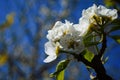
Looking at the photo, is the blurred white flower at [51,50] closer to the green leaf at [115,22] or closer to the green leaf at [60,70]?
the green leaf at [60,70]

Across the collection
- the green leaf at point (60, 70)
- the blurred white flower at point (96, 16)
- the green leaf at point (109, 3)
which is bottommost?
the green leaf at point (60, 70)

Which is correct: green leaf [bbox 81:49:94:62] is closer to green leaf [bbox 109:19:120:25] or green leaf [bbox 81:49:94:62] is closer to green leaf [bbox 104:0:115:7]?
green leaf [bbox 109:19:120:25]

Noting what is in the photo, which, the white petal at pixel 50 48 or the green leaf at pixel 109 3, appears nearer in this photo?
the white petal at pixel 50 48

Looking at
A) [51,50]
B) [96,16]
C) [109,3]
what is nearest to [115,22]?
[96,16]

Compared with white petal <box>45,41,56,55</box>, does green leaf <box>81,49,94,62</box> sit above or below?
below

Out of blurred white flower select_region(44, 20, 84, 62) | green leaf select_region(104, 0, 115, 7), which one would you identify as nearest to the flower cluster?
blurred white flower select_region(44, 20, 84, 62)

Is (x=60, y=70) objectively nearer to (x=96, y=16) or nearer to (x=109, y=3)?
(x=96, y=16)

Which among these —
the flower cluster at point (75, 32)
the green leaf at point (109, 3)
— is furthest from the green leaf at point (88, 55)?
the green leaf at point (109, 3)

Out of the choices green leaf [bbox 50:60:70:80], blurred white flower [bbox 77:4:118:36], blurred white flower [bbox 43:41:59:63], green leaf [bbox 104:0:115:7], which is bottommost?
green leaf [bbox 50:60:70:80]

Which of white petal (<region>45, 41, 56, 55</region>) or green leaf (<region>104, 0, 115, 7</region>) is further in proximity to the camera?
green leaf (<region>104, 0, 115, 7</region>)
